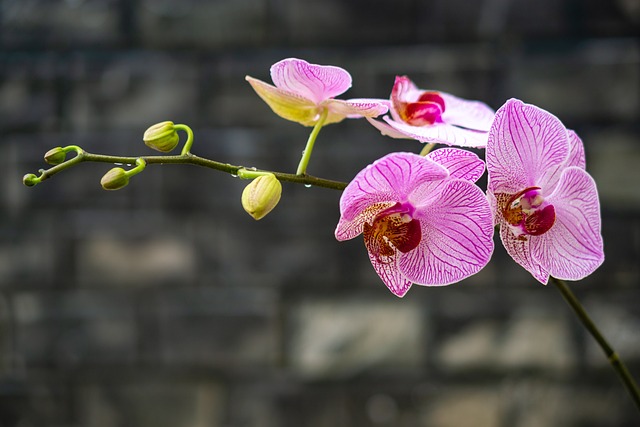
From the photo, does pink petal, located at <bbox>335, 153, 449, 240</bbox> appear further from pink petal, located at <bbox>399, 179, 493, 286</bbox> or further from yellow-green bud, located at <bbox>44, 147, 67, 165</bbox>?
yellow-green bud, located at <bbox>44, 147, 67, 165</bbox>

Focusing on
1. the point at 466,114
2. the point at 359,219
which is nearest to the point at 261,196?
the point at 359,219

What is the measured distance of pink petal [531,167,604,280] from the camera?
289 mm

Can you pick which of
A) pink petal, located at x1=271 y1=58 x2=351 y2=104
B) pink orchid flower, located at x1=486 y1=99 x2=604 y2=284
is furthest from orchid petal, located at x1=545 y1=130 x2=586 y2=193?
pink petal, located at x1=271 y1=58 x2=351 y2=104

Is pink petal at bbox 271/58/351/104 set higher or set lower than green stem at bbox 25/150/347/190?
higher

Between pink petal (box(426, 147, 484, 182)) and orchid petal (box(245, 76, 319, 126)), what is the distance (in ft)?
0.25

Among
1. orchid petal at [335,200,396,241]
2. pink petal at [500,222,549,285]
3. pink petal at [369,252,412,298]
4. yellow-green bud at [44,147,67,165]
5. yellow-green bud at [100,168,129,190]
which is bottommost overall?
pink petal at [369,252,412,298]

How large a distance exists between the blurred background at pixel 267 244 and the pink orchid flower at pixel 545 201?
2.68 feet

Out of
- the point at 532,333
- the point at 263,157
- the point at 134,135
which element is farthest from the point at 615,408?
the point at 134,135

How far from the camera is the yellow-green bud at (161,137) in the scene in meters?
0.32

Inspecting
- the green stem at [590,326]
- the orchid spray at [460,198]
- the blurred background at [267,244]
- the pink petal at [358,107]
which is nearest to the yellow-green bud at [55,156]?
the orchid spray at [460,198]

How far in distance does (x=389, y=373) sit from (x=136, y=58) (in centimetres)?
68

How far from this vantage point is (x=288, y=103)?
326 mm

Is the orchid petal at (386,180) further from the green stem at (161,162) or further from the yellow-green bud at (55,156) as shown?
the yellow-green bud at (55,156)

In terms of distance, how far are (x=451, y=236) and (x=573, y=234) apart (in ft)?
0.18
